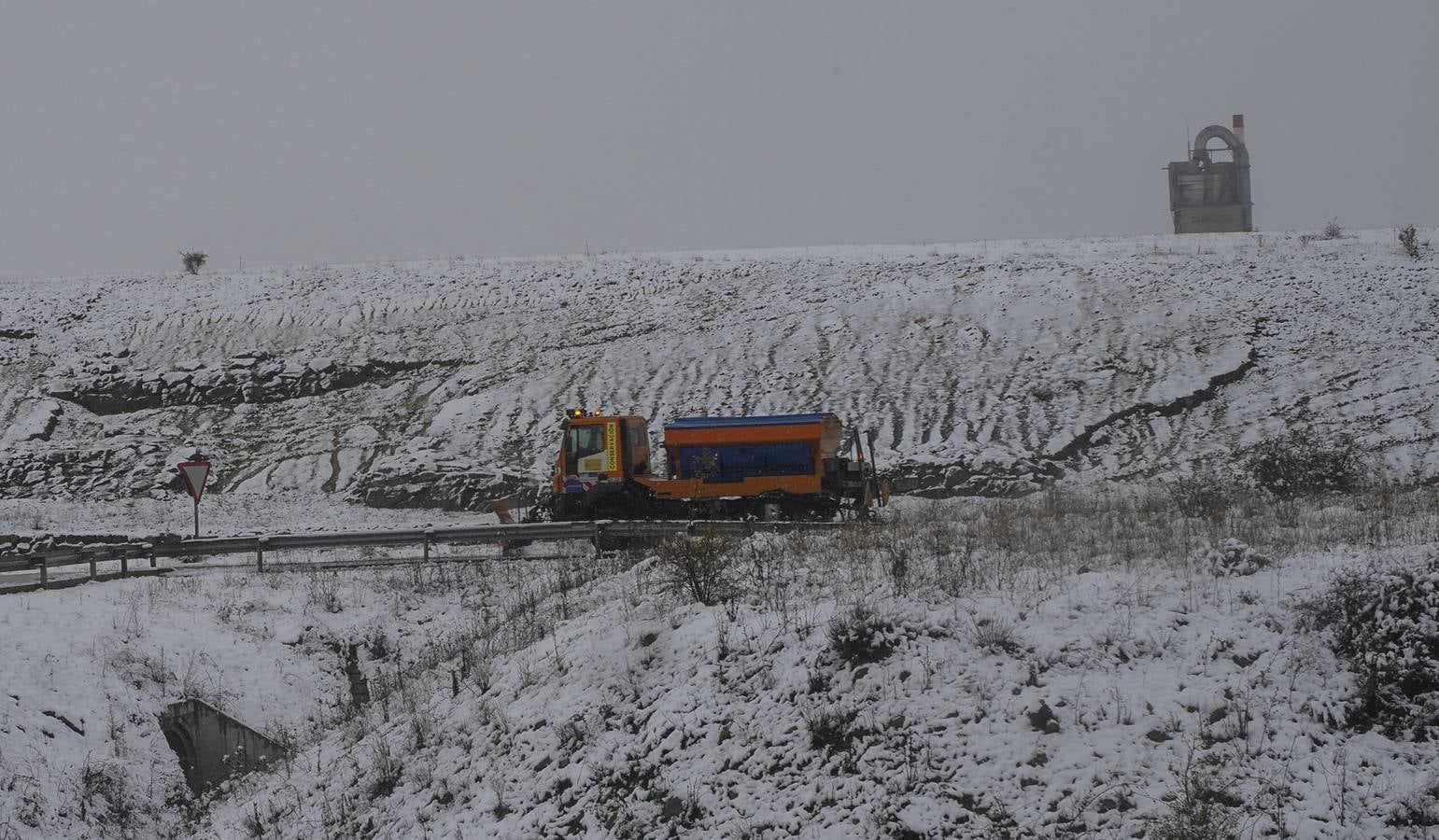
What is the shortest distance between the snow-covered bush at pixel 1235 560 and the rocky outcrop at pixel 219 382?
3536 cm

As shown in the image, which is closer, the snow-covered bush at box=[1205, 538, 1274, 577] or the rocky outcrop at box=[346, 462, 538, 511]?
the snow-covered bush at box=[1205, 538, 1274, 577]

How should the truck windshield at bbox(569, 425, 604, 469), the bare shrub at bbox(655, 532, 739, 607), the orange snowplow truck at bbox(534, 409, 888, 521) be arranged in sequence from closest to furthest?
the bare shrub at bbox(655, 532, 739, 607), the orange snowplow truck at bbox(534, 409, 888, 521), the truck windshield at bbox(569, 425, 604, 469)

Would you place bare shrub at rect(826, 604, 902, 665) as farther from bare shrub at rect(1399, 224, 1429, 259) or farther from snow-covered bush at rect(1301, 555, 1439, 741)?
bare shrub at rect(1399, 224, 1429, 259)

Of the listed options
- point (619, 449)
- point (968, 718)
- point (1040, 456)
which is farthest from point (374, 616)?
point (1040, 456)

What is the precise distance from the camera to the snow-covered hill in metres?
32.4

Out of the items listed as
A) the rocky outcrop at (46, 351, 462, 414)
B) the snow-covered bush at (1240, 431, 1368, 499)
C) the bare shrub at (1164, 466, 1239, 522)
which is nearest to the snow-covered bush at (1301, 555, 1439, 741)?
the bare shrub at (1164, 466, 1239, 522)

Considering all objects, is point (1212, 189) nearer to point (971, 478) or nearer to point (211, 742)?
point (971, 478)

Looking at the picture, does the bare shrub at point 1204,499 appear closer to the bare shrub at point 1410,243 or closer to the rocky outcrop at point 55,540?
the rocky outcrop at point 55,540

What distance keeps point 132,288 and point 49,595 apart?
41.3 meters

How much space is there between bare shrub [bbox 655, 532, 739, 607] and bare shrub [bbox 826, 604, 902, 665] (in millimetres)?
1879

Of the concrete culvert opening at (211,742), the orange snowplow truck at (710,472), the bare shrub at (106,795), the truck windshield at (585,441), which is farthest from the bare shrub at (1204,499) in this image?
the bare shrub at (106,795)

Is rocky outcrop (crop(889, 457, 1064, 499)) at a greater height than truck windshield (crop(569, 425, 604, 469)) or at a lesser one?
lesser

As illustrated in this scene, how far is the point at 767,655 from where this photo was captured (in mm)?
9328

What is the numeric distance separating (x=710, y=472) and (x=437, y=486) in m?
11.6
